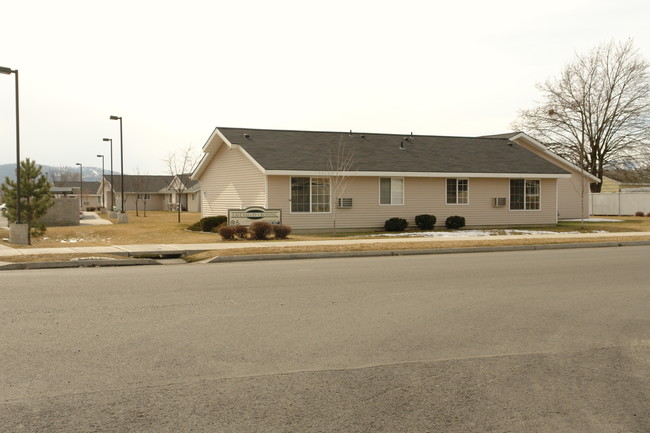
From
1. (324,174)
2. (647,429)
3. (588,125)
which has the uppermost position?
(588,125)

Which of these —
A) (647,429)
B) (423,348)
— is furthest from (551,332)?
(647,429)

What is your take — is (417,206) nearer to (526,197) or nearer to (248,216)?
(526,197)

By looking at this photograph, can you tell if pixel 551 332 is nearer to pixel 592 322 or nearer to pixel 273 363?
pixel 592 322

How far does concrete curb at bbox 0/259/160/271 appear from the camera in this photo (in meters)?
14.8

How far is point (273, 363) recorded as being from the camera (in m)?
6.24

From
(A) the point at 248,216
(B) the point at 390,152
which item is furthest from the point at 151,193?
(A) the point at 248,216

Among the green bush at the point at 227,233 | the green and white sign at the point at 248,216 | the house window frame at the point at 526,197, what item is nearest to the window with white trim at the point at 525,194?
the house window frame at the point at 526,197

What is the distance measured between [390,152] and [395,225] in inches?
180

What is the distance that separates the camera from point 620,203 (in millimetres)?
48781

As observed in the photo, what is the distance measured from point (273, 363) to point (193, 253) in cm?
1229

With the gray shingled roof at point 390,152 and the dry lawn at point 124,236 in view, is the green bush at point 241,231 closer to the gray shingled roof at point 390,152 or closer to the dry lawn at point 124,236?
the dry lawn at point 124,236

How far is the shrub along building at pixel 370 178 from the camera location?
27.8 meters

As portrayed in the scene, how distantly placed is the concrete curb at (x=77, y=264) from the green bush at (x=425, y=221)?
1548 centimetres

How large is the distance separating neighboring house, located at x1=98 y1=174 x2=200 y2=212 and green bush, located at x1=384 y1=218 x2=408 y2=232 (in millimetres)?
45404
